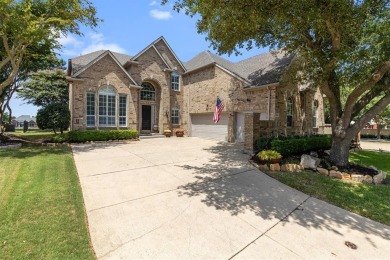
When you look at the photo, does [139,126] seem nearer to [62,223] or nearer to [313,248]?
[62,223]

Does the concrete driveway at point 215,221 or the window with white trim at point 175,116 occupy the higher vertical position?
the window with white trim at point 175,116

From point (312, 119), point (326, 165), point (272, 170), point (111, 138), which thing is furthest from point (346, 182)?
point (111, 138)

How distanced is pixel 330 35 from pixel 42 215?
10816 millimetres

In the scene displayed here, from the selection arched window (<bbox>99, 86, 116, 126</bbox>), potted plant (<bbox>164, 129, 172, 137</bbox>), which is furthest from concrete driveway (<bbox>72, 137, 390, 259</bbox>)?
potted plant (<bbox>164, 129, 172, 137</bbox>)

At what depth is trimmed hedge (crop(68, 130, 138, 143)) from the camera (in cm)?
1348

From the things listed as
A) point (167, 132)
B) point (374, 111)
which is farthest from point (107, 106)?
point (374, 111)

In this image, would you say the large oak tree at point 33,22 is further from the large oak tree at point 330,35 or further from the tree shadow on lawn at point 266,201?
the tree shadow on lawn at point 266,201

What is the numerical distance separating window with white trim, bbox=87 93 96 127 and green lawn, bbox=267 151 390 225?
44.0ft

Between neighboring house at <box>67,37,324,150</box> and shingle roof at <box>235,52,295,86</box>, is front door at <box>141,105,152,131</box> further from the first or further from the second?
shingle roof at <box>235,52,295,86</box>

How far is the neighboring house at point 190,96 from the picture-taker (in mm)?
13805

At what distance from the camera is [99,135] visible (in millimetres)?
14461

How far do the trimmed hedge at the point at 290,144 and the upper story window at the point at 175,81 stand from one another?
1239cm

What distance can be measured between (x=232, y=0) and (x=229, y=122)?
10.1 metres

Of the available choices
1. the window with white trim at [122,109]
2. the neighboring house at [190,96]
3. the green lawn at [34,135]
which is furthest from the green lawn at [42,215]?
the green lawn at [34,135]
